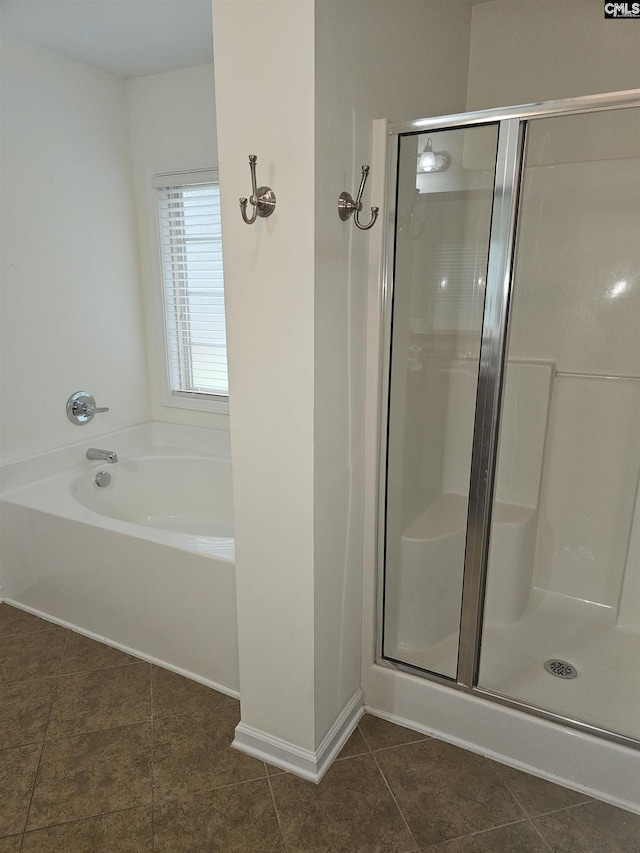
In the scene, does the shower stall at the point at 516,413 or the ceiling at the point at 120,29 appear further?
the ceiling at the point at 120,29

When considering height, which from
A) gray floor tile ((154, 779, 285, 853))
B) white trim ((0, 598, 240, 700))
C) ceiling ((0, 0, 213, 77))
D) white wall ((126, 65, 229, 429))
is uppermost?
ceiling ((0, 0, 213, 77))

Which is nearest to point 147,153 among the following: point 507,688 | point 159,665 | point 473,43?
point 473,43

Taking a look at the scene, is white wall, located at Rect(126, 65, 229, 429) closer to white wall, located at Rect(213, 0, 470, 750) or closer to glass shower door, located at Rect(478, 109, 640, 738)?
white wall, located at Rect(213, 0, 470, 750)

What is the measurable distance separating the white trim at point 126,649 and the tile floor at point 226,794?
3cm

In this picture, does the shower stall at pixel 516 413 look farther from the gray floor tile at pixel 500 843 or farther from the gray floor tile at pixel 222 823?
the gray floor tile at pixel 222 823

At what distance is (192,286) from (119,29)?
114cm

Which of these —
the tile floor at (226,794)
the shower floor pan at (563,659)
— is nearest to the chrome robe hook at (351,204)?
the shower floor pan at (563,659)

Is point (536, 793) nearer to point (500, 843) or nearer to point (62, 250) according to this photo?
point (500, 843)

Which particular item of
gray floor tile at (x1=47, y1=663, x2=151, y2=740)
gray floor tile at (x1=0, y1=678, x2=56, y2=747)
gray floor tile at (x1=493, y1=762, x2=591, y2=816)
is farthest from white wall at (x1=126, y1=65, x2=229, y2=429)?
gray floor tile at (x1=493, y1=762, x2=591, y2=816)

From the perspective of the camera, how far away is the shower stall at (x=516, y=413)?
5.66ft

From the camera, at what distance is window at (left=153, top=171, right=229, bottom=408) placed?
2.97 meters

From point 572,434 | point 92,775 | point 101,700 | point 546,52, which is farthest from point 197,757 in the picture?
point 546,52

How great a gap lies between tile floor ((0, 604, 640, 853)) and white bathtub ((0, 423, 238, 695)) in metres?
0.24

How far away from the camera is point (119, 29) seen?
2.38 m
